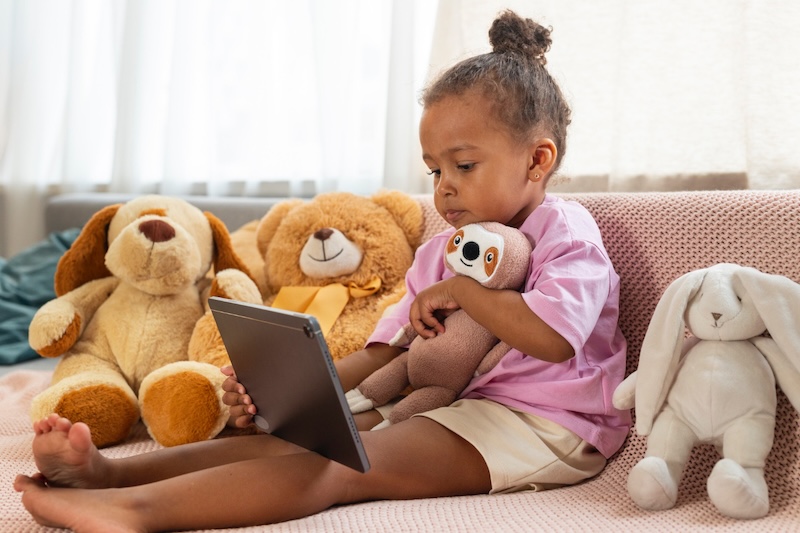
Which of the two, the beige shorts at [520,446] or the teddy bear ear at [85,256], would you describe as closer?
the beige shorts at [520,446]

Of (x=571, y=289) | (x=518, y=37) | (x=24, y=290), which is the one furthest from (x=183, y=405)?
(x=24, y=290)

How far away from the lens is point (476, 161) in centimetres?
112

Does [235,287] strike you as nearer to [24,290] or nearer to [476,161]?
[476,161]

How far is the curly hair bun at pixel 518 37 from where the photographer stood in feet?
3.89

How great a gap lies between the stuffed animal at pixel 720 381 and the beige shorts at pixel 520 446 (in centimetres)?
13

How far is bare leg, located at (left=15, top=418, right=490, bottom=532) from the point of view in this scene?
34.1 inches

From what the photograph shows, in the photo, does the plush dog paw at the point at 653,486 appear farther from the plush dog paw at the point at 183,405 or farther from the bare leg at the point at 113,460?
the plush dog paw at the point at 183,405

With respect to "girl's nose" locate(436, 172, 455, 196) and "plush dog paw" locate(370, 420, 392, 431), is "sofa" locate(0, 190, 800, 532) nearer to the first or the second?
"plush dog paw" locate(370, 420, 392, 431)

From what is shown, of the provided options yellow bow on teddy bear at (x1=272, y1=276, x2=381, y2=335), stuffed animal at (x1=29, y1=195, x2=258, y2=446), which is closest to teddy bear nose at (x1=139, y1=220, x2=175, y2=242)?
stuffed animal at (x1=29, y1=195, x2=258, y2=446)

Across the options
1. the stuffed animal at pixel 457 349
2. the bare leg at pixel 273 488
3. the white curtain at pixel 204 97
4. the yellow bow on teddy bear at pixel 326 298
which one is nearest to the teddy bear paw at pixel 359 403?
the stuffed animal at pixel 457 349

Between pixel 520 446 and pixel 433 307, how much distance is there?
0.23 metres

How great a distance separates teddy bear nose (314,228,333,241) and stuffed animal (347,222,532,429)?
0.33m

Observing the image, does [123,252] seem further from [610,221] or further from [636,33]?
[636,33]

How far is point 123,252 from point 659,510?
100cm
